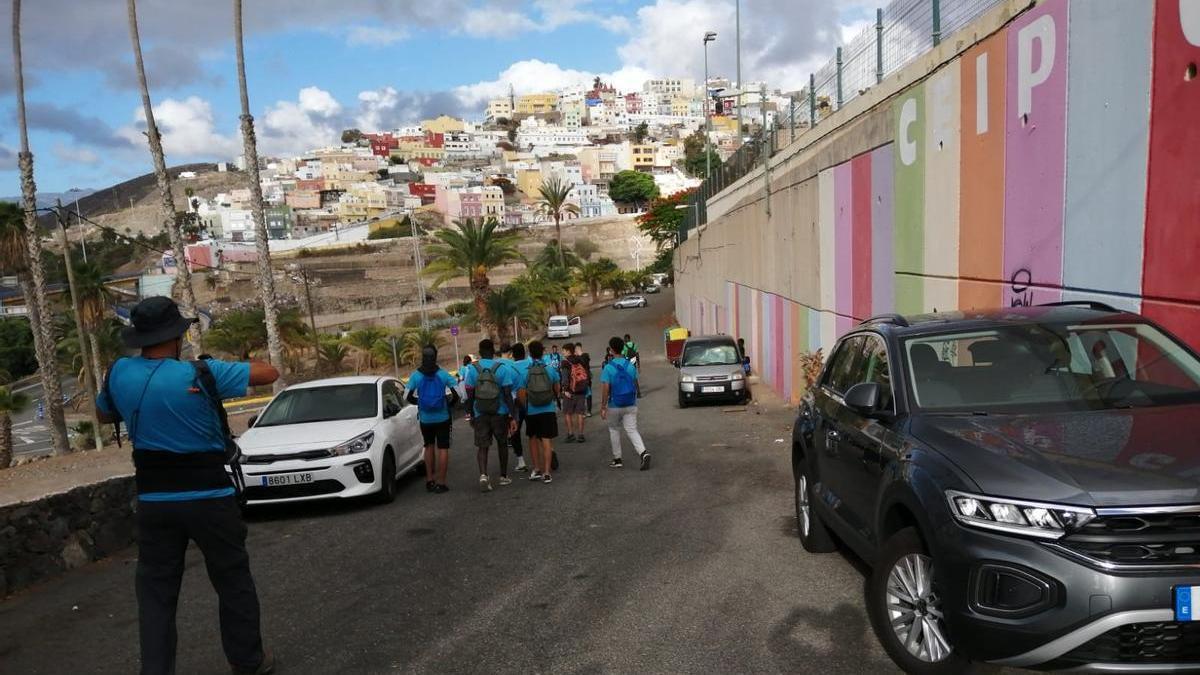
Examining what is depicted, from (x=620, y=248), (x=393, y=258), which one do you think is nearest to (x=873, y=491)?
(x=393, y=258)

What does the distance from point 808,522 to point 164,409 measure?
4426 mm

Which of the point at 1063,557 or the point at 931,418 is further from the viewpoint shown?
the point at 931,418

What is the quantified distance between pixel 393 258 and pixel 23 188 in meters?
93.4

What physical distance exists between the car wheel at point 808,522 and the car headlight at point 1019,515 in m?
2.61

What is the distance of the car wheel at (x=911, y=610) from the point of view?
12.4ft

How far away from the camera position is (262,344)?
183 feet

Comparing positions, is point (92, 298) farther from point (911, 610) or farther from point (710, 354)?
point (911, 610)

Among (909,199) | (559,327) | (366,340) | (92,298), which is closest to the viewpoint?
(909,199)

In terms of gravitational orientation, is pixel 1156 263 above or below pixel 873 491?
above

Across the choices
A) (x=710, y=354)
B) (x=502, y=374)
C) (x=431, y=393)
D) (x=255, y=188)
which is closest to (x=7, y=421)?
(x=255, y=188)

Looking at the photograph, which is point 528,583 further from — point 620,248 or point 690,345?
point 620,248

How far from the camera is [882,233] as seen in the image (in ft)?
40.9

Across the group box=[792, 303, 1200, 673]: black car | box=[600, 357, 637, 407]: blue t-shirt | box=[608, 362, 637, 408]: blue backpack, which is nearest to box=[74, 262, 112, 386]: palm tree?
box=[600, 357, 637, 407]: blue t-shirt

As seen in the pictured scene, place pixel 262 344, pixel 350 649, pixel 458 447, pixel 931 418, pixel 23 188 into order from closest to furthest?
pixel 931 418, pixel 350 649, pixel 458 447, pixel 23 188, pixel 262 344
